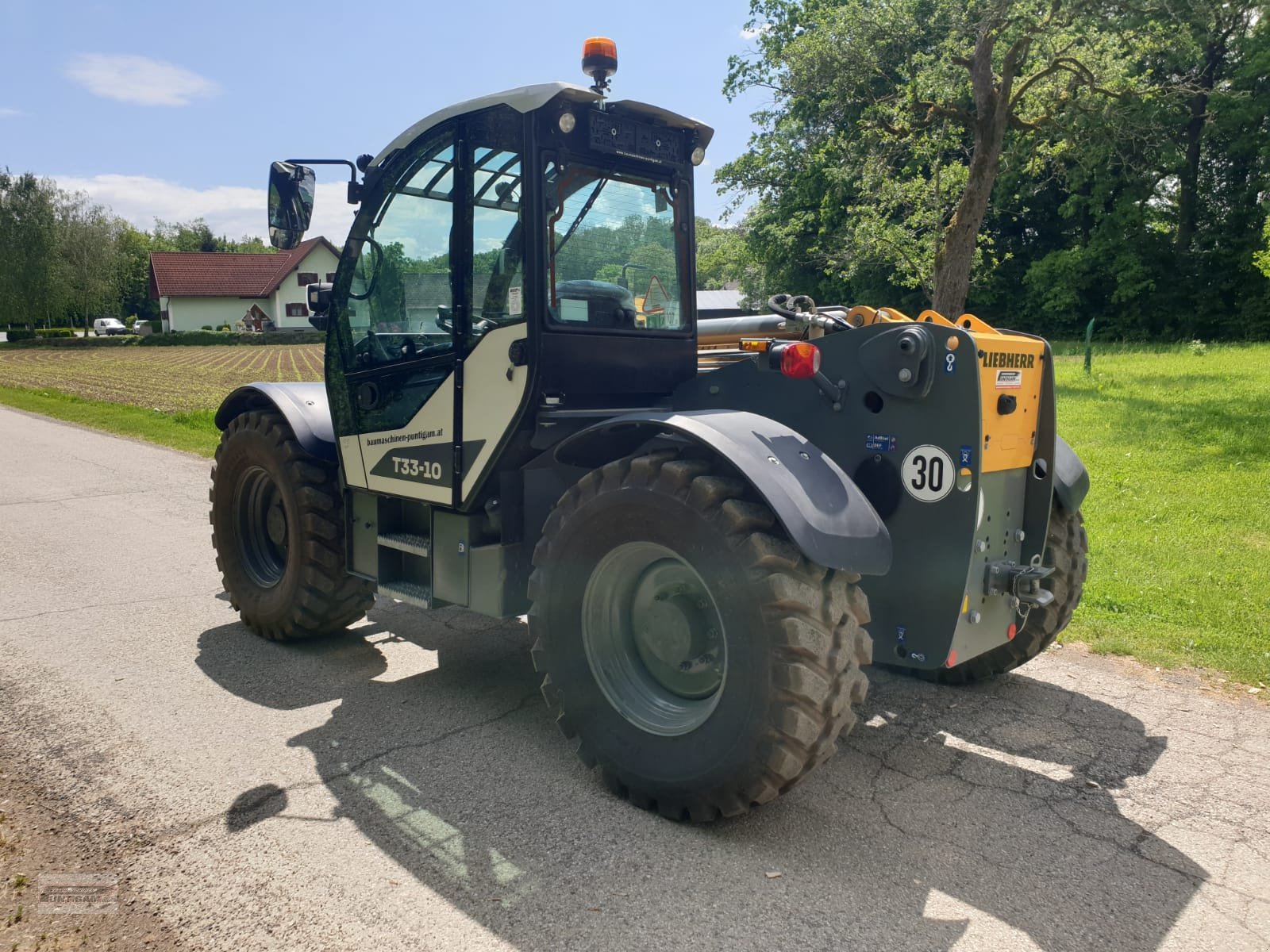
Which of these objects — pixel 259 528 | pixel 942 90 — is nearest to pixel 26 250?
pixel 942 90

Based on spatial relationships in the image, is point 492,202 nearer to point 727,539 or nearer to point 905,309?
point 727,539

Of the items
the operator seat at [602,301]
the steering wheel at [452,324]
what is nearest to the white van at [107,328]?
the steering wheel at [452,324]

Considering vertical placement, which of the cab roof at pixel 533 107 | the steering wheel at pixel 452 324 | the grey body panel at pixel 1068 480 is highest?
the cab roof at pixel 533 107

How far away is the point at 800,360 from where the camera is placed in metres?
3.64

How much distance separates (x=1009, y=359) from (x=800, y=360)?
818 mm

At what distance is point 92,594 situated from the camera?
20.2 ft

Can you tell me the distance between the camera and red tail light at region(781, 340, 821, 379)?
3.64 meters

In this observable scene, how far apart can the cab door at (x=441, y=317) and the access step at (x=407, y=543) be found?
23cm

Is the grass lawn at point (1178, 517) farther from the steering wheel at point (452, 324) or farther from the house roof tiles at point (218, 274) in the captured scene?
the house roof tiles at point (218, 274)

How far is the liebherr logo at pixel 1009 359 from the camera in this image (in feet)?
11.8

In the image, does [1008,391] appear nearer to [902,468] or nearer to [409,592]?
[902,468]

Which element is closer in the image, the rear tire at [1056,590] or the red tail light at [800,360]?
the red tail light at [800,360]

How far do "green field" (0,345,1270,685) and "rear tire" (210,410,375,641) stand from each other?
4.06 metres

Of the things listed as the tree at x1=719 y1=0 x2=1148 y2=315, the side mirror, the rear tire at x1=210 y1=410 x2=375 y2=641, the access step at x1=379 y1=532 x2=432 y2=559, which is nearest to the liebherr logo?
the access step at x1=379 y1=532 x2=432 y2=559
